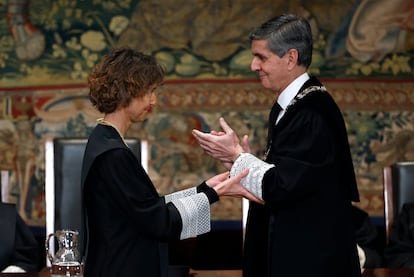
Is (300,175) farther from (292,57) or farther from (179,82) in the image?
(179,82)

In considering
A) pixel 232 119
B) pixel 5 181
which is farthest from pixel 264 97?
pixel 5 181

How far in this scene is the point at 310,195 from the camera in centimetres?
311

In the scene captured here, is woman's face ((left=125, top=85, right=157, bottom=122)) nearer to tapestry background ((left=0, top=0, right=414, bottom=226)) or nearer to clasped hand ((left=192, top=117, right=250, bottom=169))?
clasped hand ((left=192, top=117, right=250, bottom=169))

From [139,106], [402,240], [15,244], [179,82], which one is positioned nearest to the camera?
[139,106]

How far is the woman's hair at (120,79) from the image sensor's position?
3.01 meters

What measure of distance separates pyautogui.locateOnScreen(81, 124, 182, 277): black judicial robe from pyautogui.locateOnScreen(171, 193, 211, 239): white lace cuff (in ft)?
0.32

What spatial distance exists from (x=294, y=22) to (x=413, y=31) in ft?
9.73

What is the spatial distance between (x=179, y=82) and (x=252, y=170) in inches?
111

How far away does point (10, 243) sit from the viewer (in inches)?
162

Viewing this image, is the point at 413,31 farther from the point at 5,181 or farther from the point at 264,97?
the point at 5,181

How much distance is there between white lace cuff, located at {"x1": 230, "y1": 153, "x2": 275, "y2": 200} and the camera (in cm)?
311

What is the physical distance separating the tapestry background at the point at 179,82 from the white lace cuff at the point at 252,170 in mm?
2660

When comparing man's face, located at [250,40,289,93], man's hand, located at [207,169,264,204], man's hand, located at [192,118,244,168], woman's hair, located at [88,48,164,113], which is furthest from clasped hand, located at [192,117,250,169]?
woman's hair, located at [88,48,164,113]

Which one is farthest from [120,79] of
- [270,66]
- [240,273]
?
[240,273]
